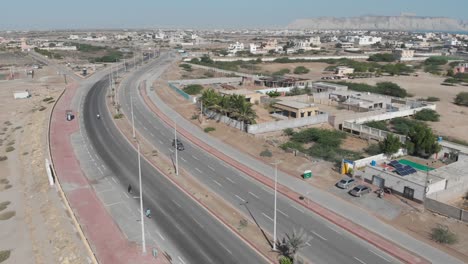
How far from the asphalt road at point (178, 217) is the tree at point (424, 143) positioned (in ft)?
98.4

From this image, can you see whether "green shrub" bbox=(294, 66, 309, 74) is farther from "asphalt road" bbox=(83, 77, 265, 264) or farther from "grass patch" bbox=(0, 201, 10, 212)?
"grass patch" bbox=(0, 201, 10, 212)

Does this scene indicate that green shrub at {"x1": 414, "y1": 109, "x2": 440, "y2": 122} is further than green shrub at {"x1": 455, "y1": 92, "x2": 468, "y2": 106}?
No

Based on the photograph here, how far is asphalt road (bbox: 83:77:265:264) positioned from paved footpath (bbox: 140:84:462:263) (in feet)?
29.8

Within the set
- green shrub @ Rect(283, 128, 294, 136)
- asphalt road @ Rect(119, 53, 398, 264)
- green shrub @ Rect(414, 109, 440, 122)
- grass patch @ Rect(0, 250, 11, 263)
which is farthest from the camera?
green shrub @ Rect(414, 109, 440, 122)

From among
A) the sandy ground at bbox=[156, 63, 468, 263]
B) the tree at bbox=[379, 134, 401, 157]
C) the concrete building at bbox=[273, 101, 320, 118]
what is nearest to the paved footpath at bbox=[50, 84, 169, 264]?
the sandy ground at bbox=[156, 63, 468, 263]

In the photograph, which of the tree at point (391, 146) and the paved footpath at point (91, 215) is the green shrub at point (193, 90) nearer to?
the paved footpath at point (91, 215)

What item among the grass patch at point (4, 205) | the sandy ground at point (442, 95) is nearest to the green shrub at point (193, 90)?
the sandy ground at point (442, 95)

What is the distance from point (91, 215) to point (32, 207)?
753cm

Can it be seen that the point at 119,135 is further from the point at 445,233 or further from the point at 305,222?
the point at 445,233

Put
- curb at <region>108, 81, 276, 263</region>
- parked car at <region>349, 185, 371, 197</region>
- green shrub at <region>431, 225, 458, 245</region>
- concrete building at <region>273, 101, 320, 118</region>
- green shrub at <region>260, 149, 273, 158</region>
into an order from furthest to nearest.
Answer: concrete building at <region>273, 101, 320, 118</region>, green shrub at <region>260, 149, 273, 158</region>, parked car at <region>349, 185, 371, 197</region>, green shrub at <region>431, 225, 458, 245</region>, curb at <region>108, 81, 276, 263</region>

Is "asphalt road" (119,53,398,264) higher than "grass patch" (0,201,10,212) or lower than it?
higher

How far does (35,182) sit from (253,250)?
91.8ft

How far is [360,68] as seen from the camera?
139625 millimetres

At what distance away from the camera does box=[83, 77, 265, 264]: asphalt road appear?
91.5 feet
